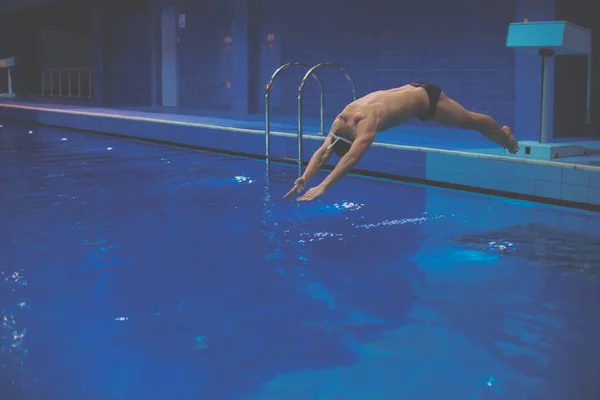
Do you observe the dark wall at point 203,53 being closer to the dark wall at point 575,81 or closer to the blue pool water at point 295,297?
the dark wall at point 575,81

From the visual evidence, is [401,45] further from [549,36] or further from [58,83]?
[58,83]

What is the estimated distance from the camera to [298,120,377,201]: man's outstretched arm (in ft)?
A: 14.8

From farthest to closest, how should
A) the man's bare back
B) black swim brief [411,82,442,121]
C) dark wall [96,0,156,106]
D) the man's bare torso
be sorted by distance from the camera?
dark wall [96,0,156,106], black swim brief [411,82,442,121], the man's bare torso, the man's bare back

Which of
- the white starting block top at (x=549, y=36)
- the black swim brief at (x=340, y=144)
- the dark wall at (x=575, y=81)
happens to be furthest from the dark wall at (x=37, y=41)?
the black swim brief at (x=340, y=144)

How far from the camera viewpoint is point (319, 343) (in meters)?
3.18

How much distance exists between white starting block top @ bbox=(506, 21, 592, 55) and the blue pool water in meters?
1.47

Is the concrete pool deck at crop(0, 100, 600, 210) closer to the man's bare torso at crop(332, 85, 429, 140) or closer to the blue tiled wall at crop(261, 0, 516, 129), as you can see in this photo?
the blue tiled wall at crop(261, 0, 516, 129)

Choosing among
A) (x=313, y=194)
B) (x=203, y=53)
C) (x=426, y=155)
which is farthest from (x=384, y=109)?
(x=203, y=53)

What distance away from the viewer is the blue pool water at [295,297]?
2812mm

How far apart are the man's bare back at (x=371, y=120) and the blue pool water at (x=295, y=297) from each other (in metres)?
0.56

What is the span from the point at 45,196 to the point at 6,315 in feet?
11.7

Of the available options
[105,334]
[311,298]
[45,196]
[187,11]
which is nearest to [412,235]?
[311,298]

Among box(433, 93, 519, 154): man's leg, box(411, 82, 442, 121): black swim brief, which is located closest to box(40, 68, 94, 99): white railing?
box(433, 93, 519, 154): man's leg

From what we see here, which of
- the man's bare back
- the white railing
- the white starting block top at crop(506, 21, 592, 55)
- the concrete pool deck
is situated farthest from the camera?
the white railing
